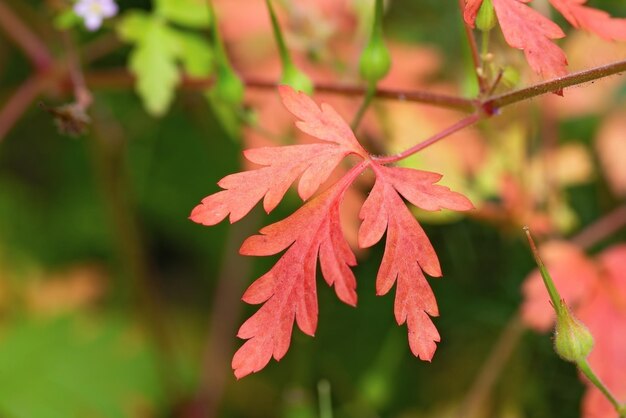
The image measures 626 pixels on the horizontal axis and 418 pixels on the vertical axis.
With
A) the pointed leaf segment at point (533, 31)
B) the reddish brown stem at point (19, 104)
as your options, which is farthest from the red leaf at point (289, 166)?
the reddish brown stem at point (19, 104)

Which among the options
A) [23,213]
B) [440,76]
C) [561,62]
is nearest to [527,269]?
[440,76]

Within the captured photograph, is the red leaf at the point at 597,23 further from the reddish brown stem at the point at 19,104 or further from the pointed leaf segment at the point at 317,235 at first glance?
the reddish brown stem at the point at 19,104

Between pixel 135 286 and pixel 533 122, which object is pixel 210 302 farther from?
pixel 533 122

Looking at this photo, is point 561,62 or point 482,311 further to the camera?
point 482,311

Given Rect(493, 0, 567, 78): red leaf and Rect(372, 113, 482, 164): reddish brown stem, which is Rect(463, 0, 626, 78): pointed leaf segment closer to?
Rect(493, 0, 567, 78): red leaf

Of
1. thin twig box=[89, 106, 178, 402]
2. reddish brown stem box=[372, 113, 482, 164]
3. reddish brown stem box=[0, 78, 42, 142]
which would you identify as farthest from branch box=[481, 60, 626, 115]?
thin twig box=[89, 106, 178, 402]

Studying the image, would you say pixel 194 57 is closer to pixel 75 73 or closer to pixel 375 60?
pixel 75 73
